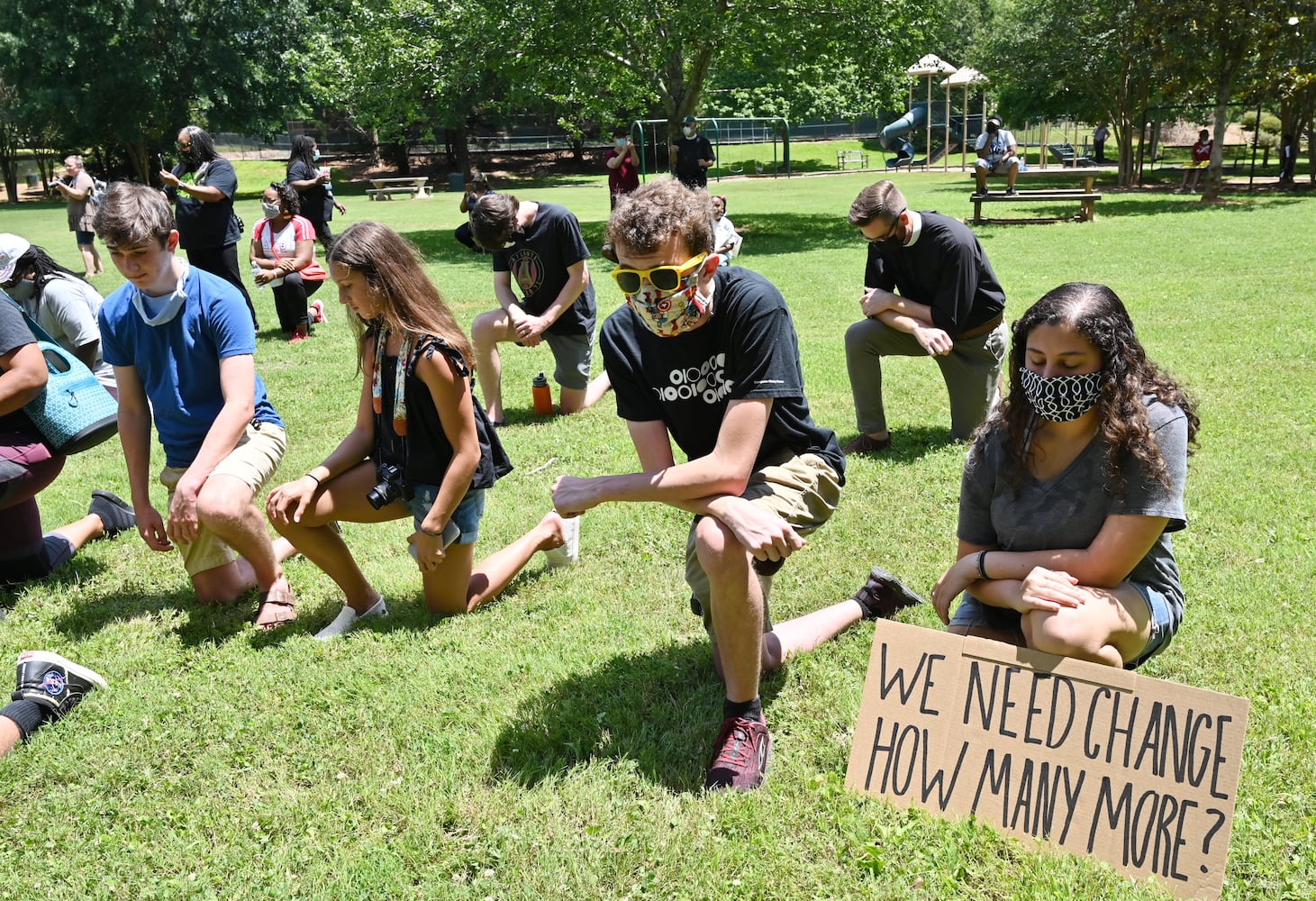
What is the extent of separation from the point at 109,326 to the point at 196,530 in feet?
3.40

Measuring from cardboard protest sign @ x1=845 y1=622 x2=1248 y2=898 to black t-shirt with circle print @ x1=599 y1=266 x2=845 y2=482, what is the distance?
779 mm

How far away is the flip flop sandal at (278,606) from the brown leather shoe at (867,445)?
11.4 feet

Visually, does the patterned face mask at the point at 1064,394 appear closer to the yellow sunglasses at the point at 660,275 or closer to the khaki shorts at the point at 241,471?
the yellow sunglasses at the point at 660,275

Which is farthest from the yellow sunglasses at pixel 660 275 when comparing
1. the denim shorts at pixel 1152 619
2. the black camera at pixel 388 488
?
the black camera at pixel 388 488

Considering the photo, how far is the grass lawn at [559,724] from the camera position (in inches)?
110

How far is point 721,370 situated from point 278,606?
246 cm

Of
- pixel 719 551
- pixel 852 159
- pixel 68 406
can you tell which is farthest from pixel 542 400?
pixel 852 159

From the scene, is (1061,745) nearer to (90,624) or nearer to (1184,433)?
(1184,433)

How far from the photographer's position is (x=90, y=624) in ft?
14.9

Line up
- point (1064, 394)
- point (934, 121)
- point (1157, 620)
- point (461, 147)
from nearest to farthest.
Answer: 1. point (1064, 394)
2. point (1157, 620)
3. point (461, 147)
4. point (934, 121)

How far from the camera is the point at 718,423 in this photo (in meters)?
3.32

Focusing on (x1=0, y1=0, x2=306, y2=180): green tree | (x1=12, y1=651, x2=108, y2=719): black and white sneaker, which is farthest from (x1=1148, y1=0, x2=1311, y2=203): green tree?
(x1=0, y1=0, x2=306, y2=180): green tree

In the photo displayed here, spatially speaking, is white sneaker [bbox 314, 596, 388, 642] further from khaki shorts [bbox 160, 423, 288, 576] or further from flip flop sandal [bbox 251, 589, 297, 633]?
khaki shorts [bbox 160, 423, 288, 576]

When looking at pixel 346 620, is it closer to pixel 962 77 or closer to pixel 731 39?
pixel 731 39
